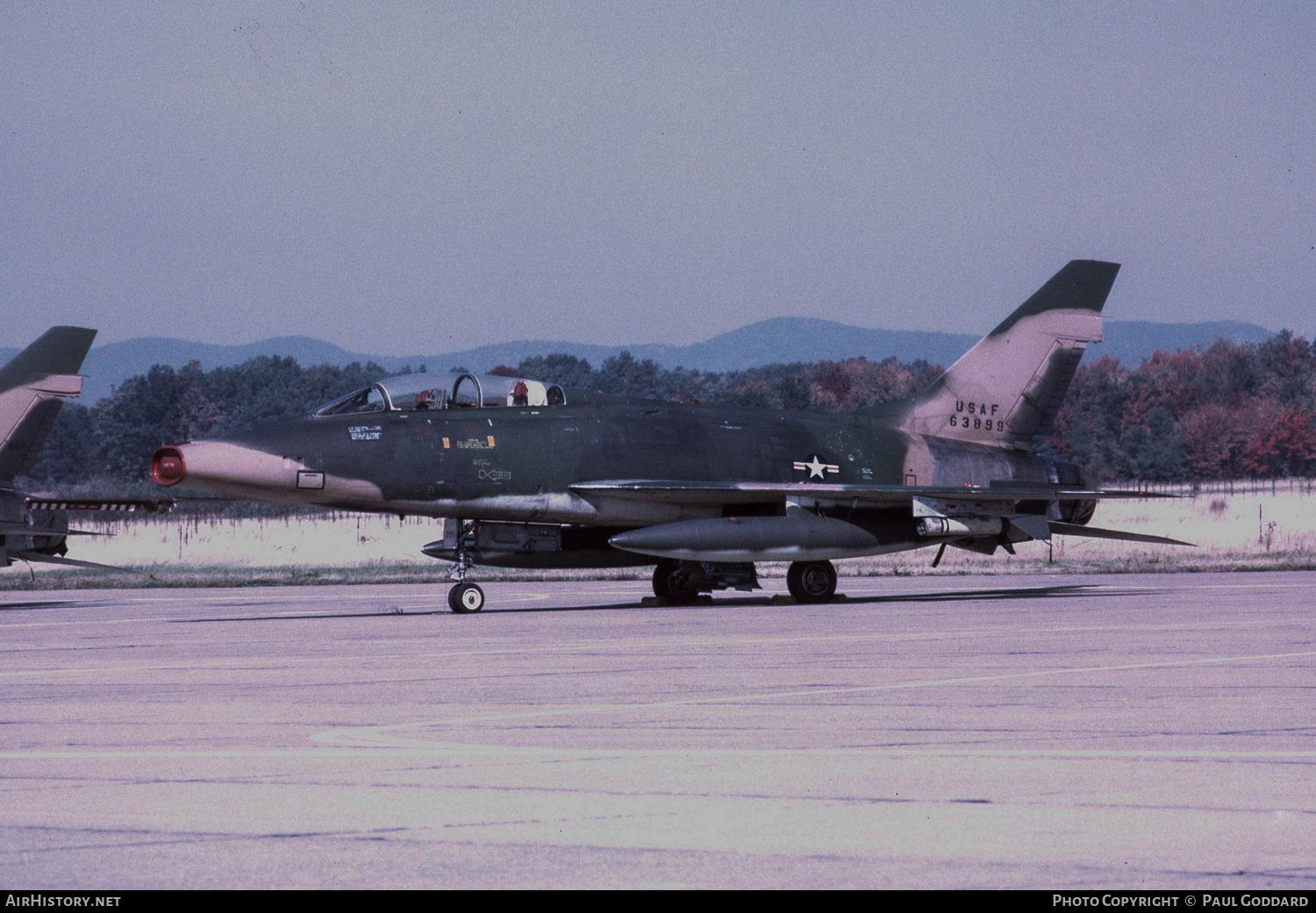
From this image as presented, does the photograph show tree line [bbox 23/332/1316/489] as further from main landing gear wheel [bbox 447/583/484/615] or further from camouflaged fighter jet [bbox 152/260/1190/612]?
main landing gear wheel [bbox 447/583/484/615]

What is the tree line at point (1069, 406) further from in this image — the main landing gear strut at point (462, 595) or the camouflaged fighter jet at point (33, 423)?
the main landing gear strut at point (462, 595)

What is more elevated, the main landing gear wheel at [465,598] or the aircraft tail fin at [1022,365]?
the aircraft tail fin at [1022,365]

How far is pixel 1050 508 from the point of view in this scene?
25.9 metres

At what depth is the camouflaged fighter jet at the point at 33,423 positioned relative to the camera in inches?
1033

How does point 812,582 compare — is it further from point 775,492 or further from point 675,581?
point 675,581

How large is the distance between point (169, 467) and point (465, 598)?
4.13 metres

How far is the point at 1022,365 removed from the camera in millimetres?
26922

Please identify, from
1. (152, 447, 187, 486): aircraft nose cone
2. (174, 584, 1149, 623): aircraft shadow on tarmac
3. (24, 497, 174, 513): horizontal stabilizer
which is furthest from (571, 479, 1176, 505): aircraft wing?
(24, 497, 174, 513): horizontal stabilizer

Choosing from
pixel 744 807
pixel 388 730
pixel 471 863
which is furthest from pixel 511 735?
pixel 471 863

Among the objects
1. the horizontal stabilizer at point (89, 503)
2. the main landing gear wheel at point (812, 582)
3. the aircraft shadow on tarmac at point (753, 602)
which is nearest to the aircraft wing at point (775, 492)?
the main landing gear wheel at point (812, 582)

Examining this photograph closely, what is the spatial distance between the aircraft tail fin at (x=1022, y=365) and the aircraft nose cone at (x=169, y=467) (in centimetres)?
1224

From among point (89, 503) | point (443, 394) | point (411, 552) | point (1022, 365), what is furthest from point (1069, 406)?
point (443, 394)

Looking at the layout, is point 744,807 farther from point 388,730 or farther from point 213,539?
point 213,539

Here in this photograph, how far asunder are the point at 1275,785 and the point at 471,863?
11.8 ft
